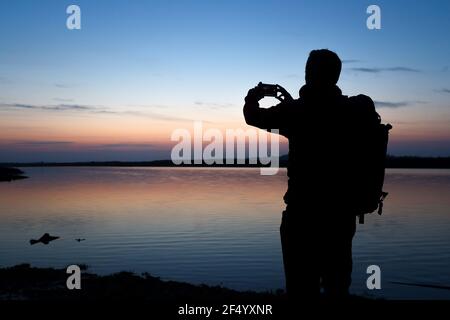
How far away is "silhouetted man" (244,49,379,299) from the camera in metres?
3.81

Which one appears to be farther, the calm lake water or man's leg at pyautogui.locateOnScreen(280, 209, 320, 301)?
the calm lake water

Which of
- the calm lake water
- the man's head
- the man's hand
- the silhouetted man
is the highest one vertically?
the man's head

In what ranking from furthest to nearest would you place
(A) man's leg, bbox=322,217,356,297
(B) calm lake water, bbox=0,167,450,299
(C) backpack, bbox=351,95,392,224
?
(B) calm lake water, bbox=0,167,450,299, (A) man's leg, bbox=322,217,356,297, (C) backpack, bbox=351,95,392,224

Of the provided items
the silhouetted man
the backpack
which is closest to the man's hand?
the silhouetted man

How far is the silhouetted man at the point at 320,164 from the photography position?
381 cm

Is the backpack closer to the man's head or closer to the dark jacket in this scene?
the dark jacket

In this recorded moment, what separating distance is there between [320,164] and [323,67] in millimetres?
813

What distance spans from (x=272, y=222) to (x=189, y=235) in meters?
9.80

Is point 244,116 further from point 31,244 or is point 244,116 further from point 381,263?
point 31,244

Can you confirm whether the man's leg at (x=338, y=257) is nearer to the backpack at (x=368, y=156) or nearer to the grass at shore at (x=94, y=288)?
the backpack at (x=368, y=156)

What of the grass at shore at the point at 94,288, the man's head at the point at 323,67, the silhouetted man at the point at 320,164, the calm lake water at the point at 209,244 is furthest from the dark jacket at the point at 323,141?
the calm lake water at the point at 209,244

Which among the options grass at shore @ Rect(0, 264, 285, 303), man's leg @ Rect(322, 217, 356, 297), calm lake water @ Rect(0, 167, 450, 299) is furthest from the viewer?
calm lake water @ Rect(0, 167, 450, 299)

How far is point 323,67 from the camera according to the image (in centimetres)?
389
